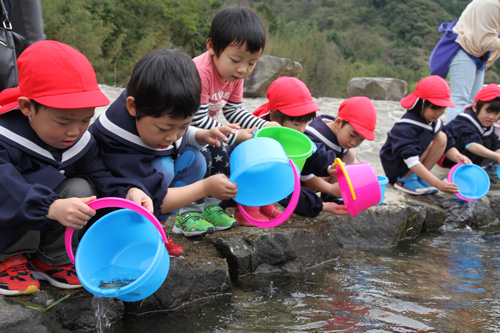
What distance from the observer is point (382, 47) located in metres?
30.2

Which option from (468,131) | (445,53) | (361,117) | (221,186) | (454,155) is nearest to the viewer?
(221,186)

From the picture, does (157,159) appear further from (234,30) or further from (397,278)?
(397,278)

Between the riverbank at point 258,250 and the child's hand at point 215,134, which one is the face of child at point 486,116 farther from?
the child's hand at point 215,134

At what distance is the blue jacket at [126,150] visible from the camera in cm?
208

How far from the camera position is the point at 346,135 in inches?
133

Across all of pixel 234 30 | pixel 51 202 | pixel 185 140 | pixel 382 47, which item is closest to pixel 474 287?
pixel 185 140

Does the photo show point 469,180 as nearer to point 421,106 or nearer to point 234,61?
point 421,106

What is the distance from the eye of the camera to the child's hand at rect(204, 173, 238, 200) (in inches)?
83.2

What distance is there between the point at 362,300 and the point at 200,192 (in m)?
0.97

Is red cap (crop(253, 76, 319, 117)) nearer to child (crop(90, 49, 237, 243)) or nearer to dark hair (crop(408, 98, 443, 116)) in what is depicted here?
child (crop(90, 49, 237, 243))

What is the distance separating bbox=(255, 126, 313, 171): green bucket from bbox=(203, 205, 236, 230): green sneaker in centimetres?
50

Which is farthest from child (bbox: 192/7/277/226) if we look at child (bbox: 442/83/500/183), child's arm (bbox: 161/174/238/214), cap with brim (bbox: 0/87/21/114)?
child (bbox: 442/83/500/183)

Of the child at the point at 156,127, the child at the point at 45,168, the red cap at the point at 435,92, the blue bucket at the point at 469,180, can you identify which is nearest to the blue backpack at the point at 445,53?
the red cap at the point at 435,92

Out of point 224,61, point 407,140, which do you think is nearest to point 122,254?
point 224,61
